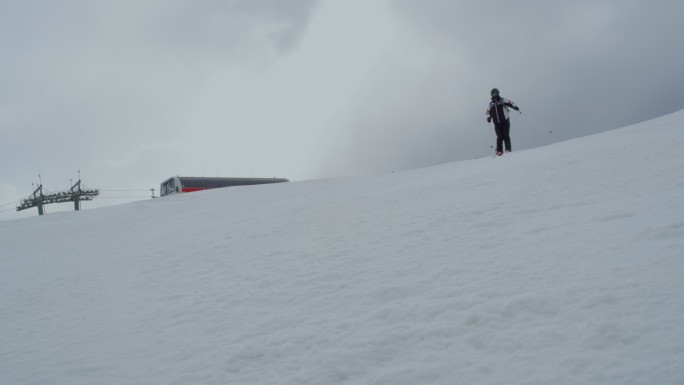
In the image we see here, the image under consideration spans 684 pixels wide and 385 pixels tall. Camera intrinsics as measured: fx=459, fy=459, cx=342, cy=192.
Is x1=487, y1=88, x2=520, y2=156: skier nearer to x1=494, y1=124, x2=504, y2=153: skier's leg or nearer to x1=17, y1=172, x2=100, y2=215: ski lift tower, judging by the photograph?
x1=494, y1=124, x2=504, y2=153: skier's leg

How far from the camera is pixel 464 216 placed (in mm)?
5758

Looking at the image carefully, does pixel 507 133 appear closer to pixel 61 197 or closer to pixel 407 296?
pixel 407 296

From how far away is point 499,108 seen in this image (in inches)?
547

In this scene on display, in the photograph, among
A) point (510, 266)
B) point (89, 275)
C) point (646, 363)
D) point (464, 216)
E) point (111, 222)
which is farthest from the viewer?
point (111, 222)

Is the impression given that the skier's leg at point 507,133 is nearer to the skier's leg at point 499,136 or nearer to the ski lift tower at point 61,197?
the skier's leg at point 499,136

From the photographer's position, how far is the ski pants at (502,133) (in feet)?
46.0

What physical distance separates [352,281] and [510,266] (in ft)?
4.50

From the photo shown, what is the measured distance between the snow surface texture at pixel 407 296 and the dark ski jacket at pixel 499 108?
21.0 ft

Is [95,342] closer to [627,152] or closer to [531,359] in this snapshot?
[531,359]

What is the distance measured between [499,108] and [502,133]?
77 centimetres

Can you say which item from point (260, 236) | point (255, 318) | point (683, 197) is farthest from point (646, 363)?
point (260, 236)

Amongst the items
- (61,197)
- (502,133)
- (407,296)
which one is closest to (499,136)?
(502,133)

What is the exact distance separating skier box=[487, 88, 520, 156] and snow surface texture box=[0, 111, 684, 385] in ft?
21.0

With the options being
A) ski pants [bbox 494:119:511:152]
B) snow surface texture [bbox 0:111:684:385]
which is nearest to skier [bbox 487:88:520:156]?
ski pants [bbox 494:119:511:152]
